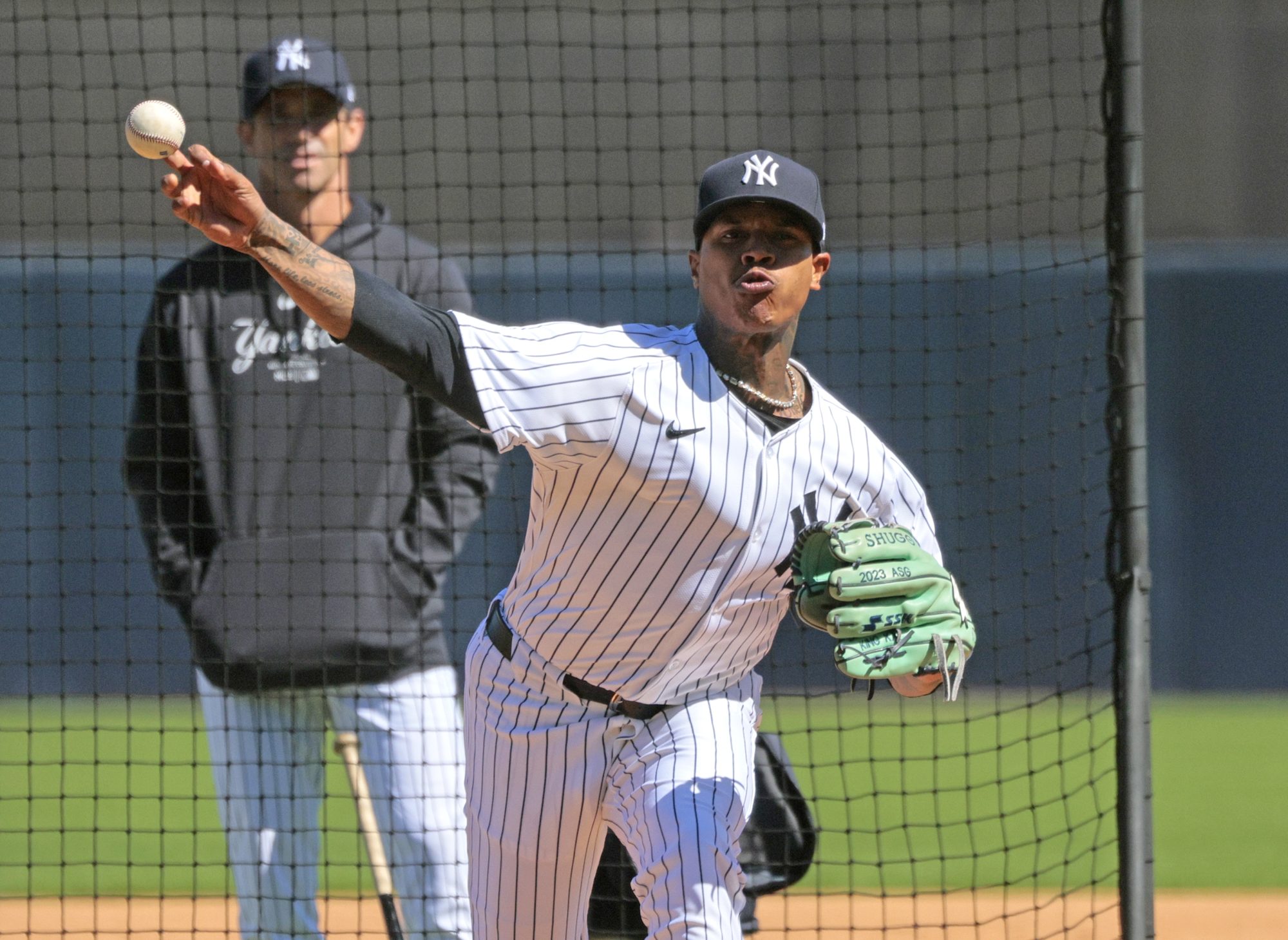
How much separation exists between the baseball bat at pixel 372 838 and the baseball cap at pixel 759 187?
168 centimetres

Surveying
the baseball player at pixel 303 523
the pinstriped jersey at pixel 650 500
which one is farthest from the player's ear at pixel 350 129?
the pinstriped jersey at pixel 650 500

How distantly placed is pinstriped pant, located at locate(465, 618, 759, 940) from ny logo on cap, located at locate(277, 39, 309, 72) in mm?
1651

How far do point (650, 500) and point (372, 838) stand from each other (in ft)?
5.18

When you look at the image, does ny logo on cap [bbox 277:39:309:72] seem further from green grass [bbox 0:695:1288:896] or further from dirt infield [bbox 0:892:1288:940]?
dirt infield [bbox 0:892:1288:940]

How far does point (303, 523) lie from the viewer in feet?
12.6

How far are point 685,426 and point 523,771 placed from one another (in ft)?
2.35

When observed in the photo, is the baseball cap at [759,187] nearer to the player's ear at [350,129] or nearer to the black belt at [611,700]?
the black belt at [611,700]

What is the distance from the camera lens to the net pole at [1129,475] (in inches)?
139

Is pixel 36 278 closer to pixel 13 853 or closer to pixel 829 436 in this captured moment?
pixel 13 853

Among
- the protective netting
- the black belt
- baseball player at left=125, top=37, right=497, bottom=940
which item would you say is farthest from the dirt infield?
the black belt

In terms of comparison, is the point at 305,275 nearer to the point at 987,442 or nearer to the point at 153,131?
the point at 153,131

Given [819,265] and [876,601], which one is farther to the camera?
[819,265]

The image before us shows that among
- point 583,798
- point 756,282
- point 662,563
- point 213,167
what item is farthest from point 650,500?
point 213,167

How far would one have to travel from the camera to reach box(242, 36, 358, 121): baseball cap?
3799 mm
